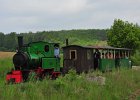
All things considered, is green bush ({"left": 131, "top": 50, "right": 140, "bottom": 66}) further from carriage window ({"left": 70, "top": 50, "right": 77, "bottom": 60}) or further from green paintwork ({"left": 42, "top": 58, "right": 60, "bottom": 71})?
green paintwork ({"left": 42, "top": 58, "right": 60, "bottom": 71})

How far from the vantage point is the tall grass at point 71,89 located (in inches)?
524

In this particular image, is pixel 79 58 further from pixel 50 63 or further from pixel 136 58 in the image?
pixel 136 58

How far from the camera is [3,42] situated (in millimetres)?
94125

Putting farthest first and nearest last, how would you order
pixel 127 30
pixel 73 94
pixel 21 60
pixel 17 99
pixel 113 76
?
pixel 127 30
pixel 21 60
pixel 113 76
pixel 73 94
pixel 17 99

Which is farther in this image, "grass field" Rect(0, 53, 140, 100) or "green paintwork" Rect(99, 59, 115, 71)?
"green paintwork" Rect(99, 59, 115, 71)

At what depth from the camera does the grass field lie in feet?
43.8

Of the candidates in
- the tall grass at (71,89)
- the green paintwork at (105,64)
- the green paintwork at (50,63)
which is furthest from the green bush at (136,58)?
the tall grass at (71,89)

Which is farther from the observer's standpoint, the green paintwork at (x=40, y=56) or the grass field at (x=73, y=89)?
the green paintwork at (x=40, y=56)

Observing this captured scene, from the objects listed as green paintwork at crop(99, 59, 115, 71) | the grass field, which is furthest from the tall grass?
green paintwork at crop(99, 59, 115, 71)

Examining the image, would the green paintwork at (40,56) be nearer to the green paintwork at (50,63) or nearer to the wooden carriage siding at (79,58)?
the green paintwork at (50,63)

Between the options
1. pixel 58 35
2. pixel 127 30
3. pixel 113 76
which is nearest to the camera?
pixel 113 76

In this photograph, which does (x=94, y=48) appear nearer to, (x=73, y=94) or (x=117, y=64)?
(x=117, y=64)

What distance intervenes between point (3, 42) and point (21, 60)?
70.3 m

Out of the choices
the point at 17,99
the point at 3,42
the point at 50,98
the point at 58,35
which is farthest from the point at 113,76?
the point at 58,35
